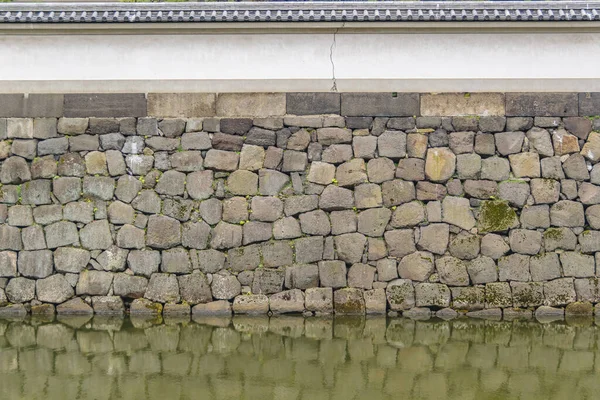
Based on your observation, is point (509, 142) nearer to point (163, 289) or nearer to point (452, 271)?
point (452, 271)

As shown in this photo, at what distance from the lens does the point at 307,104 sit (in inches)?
373

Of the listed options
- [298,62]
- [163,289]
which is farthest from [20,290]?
[298,62]

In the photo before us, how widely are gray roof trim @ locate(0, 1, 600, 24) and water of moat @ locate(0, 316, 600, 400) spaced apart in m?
3.23

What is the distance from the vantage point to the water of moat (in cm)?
647

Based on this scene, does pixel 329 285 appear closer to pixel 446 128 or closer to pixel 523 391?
pixel 446 128

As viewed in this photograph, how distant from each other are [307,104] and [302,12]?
999 millimetres

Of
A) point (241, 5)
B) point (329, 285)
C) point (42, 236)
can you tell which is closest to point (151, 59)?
point (241, 5)

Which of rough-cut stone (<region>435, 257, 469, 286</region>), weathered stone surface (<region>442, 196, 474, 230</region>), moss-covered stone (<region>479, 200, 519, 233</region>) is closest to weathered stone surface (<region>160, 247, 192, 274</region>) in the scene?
rough-cut stone (<region>435, 257, 469, 286</region>)

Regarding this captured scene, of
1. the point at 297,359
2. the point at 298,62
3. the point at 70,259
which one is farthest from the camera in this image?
the point at 298,62

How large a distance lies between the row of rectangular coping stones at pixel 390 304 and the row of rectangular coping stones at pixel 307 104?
190cm

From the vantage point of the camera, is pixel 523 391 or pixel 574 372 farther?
pixel 574 372

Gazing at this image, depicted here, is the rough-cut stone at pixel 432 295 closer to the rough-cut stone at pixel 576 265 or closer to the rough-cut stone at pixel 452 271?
the rough-cut stone at pixel 452 271

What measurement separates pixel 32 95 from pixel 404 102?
4.12m

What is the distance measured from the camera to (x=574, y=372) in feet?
23.1
